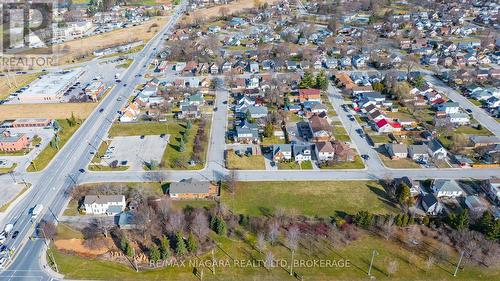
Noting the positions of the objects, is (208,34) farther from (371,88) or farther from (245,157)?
(245,157)

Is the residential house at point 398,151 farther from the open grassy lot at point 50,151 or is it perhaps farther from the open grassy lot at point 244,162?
the open grassy lot at point 50,151

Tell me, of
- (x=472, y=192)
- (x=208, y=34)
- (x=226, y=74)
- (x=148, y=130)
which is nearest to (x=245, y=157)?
(x=148, y=130)

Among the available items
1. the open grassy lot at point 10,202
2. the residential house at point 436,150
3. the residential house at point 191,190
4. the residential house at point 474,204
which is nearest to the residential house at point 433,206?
the residential house at point 474,204

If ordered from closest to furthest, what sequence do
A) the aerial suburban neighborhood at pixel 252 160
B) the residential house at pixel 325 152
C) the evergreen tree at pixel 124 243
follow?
the evergreen tree at pixel 124 243 < the aerial suburban neighborhood at pixel 252 160 < the residential house at pixel 325 152

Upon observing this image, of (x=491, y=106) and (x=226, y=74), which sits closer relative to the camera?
(x=491, y=106)

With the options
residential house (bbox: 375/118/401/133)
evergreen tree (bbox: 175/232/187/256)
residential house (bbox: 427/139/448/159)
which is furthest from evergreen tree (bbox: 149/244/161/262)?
residential house (bbox: 375/118/401/133)

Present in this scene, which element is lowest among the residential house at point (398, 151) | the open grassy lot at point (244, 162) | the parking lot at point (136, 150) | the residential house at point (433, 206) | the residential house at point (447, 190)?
the parking lot at point (136, 150)
